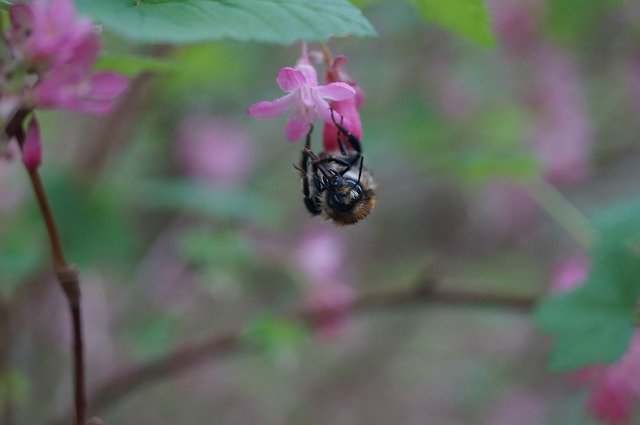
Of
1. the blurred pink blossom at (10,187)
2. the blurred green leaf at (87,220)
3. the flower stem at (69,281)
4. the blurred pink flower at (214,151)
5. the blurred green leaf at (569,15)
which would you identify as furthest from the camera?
the blurred pink flower at (214,151)

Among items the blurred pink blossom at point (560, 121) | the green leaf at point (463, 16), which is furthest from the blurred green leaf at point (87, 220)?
the blurred pink blossom at point (560, 121)

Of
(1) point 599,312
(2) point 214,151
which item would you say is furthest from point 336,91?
(2) point 214,151

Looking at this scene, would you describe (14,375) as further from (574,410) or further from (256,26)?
(574,410)

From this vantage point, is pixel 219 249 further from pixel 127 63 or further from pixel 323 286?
pixel 127 63

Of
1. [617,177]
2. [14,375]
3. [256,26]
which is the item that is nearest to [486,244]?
[617,177]

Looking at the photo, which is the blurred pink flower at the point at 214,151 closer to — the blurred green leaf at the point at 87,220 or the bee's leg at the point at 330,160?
the blurred green leaf at the point at 87,220

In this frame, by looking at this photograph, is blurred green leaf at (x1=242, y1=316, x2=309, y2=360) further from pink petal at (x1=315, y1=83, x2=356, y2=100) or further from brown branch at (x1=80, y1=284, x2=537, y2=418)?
pink petal at (x1=315, y1=83, x2=356, y2=100)
